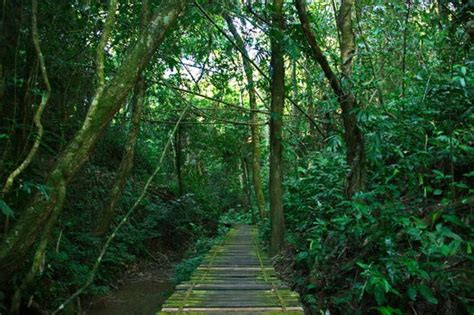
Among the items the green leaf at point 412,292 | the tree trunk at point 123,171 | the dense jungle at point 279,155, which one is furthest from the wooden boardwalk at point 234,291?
the tree trunk at point 123,171

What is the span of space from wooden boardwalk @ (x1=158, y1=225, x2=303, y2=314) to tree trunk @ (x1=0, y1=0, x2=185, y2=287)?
1.43m

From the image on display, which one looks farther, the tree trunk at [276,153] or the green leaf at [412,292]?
the tree trunk at [276,153]

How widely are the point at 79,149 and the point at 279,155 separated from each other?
14.2 ft

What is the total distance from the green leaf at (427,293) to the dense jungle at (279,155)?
11mm

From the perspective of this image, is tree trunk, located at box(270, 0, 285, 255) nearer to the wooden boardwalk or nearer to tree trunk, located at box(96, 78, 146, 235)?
the wooden boardwalk

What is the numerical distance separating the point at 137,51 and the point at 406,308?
353 centimetres

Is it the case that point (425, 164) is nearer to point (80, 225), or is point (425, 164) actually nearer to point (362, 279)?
point (362, 279)

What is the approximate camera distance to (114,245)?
8.65 m

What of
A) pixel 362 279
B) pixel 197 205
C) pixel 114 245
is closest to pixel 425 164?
pixel 362 279

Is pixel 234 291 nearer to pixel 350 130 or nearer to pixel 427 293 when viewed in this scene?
pixel 427 293

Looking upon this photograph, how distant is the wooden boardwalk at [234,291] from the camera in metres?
4.28

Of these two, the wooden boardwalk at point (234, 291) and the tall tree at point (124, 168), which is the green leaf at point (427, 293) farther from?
the tall tree at point (124, 168)

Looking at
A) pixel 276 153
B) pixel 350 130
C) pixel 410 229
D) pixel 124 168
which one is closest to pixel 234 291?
pixel 410 229

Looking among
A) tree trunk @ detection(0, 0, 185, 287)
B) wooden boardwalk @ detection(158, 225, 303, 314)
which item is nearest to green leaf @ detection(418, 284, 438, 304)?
wooden boardwalk @ detection(158, 225, 303, 314)
